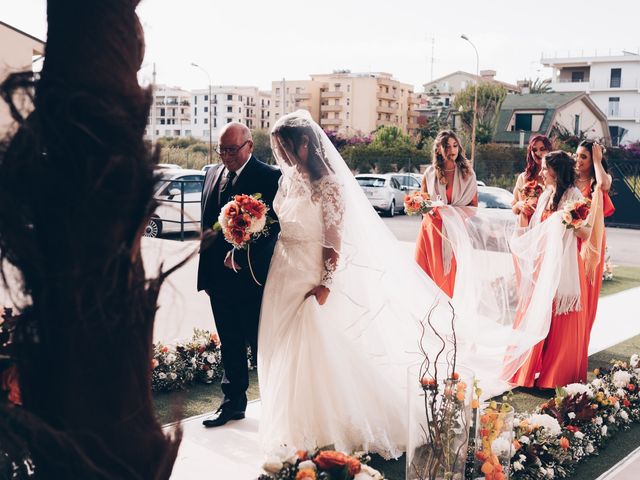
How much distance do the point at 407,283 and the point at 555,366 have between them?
172 centimetres

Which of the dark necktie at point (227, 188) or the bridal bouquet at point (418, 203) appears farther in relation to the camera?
the bridal bouquet at point (418, 203)

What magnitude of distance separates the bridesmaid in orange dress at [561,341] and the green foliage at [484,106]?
4581 cm

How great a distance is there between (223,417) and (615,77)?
70.7 meters

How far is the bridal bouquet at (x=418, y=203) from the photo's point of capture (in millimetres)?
6785

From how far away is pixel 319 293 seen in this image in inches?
173

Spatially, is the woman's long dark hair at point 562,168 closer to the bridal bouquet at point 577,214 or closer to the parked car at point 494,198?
the bridal bouquet at point 577,214

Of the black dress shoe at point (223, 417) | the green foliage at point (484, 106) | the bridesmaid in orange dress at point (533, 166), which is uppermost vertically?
the green foliage at point (484, 106)

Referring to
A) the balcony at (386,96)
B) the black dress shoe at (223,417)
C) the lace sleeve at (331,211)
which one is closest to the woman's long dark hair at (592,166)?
the lace sleeve at (331,211)

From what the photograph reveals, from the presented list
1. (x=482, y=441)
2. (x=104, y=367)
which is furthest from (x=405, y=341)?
(x=104, y=367)

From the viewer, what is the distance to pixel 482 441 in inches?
149

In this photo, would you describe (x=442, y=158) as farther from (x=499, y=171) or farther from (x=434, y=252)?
(x=499, y=171)

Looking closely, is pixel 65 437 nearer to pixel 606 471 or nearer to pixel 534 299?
pixel 606 471

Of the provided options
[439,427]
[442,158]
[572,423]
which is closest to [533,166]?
[442,158]

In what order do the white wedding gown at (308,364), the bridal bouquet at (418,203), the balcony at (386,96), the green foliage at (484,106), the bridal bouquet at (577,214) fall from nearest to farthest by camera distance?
the white wedding gown at (308,364) < the bridal bouquet at (577,214) < the bridal bouquet at (418,203) < the green foliage at (484,106) < the balcony at (386,96)
